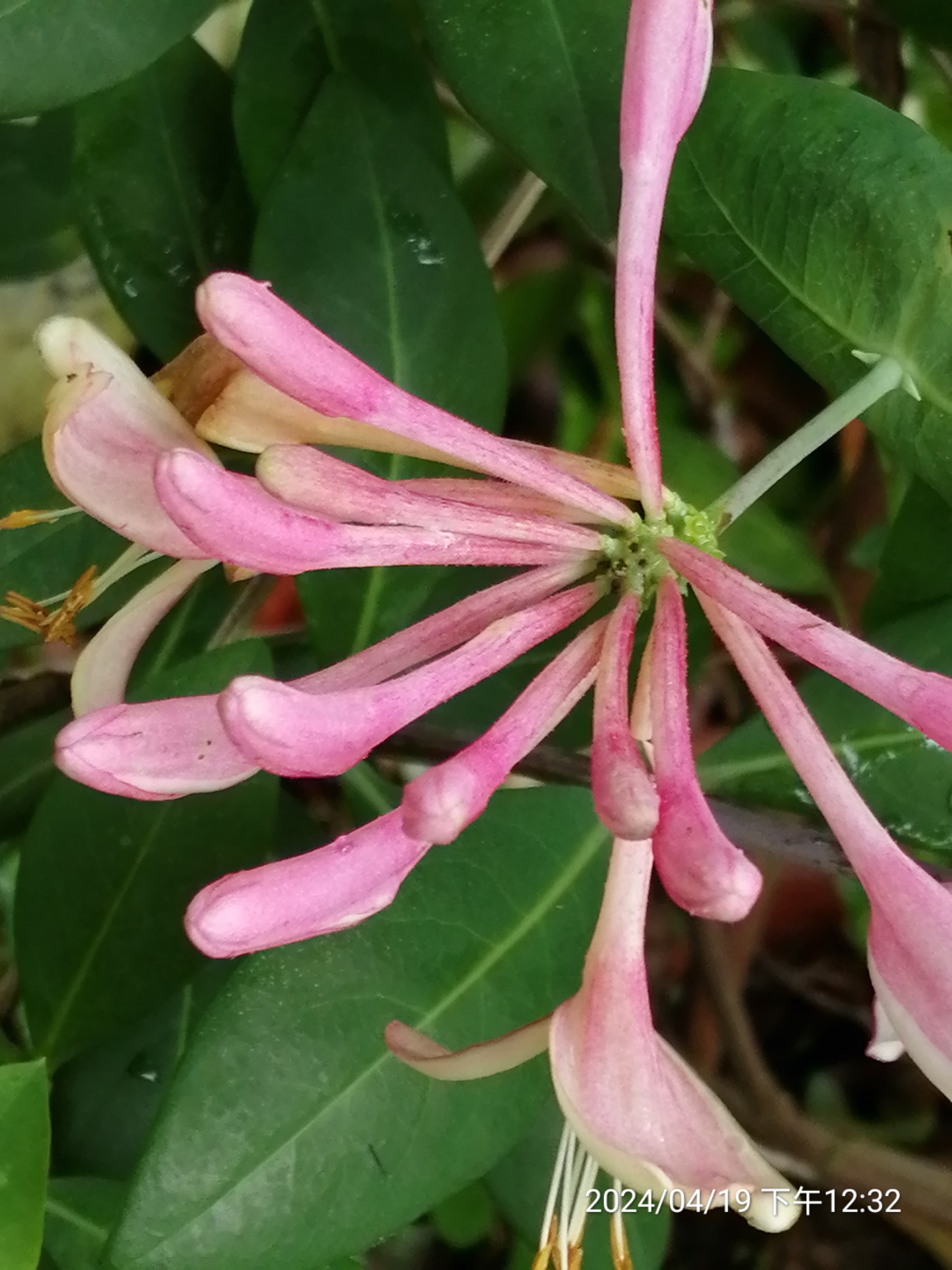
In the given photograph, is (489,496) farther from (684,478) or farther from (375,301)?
(684,478)

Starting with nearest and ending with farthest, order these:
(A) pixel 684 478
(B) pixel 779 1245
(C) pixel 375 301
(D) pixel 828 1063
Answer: (C) pixel 375 301 < (A) pixel 684 478 < (B) pixel 779 1245 < (D) pixel 828 1063

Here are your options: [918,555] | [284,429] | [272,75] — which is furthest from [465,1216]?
[272,75]

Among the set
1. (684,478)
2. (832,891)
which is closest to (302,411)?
(684,478)

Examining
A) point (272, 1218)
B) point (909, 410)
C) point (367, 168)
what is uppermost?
point (367, 168)

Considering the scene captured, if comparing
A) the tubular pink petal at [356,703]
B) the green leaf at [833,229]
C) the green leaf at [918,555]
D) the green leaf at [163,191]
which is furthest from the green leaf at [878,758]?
the green leaf at [163,191]

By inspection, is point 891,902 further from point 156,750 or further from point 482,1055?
point 156,750

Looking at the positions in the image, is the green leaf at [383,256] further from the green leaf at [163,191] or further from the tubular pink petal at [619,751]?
the tubular pink petal at [619,751]

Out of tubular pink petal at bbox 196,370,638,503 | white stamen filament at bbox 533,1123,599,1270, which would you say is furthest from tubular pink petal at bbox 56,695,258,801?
white stamen filament at bbox 533,1123,599,1270
